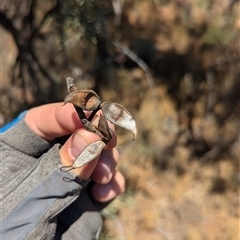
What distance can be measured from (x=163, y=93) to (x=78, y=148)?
3.77 ft

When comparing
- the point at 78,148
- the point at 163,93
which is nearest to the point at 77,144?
the point at 78,148

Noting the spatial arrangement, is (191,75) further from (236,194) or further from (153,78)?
(236,194)

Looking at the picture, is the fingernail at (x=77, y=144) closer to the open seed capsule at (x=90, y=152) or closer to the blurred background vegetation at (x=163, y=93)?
the open seed capsule at (x=90, y=152)

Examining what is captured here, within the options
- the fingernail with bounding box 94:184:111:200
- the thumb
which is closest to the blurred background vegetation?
the fingernail with bounding box 94:184:111:200

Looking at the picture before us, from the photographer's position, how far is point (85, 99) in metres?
0.52

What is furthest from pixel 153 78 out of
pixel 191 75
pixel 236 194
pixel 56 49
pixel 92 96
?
pixel 92 96

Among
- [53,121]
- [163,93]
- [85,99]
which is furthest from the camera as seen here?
[163,93]

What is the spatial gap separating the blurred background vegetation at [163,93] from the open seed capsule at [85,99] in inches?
33.4

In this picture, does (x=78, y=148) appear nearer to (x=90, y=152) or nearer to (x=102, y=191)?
(x=90, y=152)

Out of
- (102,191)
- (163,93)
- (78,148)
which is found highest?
(78,148)

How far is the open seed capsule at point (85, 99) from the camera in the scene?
51 cm

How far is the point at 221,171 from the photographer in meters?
1.60

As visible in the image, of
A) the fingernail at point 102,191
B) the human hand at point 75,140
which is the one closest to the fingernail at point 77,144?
the human hand at point 75,140

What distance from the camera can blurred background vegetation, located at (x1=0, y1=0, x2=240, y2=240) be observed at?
4.83ft
